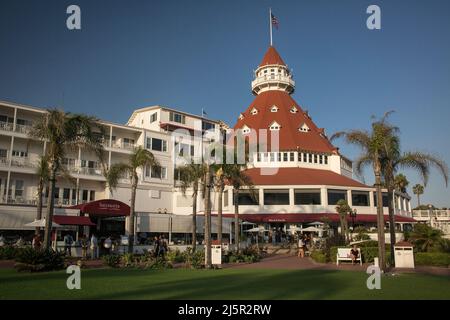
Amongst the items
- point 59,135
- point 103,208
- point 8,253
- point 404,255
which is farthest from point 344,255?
point 8,253

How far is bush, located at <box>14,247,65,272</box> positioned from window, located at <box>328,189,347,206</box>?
34.3 meters

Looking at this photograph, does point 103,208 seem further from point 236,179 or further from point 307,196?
point 307,196

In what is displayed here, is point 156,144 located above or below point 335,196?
above

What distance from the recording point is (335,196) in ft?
156

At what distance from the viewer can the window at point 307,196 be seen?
154 ft

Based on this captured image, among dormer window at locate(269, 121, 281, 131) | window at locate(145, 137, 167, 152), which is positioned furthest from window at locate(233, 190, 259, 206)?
dormer window at locate(269, 121, 281, 131)

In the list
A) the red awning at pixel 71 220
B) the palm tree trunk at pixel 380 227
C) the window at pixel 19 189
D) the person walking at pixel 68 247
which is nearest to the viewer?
the palm tree trunk at pixel 380 227

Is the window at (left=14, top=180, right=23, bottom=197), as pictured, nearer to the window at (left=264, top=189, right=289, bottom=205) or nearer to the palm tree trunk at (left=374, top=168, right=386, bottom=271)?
the window at (left=264, top=189, right=289, bottom=205)

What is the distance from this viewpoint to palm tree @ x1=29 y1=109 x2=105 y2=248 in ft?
67.4

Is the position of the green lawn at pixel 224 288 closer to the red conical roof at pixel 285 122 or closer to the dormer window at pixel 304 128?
the red conical roof at pixel 285 122

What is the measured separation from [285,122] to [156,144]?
1813 centimetres

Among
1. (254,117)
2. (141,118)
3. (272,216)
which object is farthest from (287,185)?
(141,118)

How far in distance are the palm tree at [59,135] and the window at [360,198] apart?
1377 inches

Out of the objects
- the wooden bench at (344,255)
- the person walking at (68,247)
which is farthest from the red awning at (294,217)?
the person walking at (68,247)
